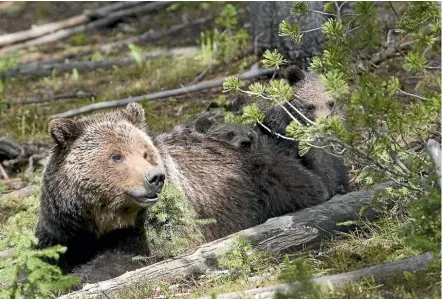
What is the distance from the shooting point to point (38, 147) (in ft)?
33.4

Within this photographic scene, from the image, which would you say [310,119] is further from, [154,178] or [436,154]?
[436,154]

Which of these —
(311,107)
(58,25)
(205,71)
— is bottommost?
(311,107)

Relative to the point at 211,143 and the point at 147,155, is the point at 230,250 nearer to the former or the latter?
the point at 147,155

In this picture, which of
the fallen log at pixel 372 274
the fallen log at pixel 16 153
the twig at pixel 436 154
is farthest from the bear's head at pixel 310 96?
the fallen log at pixel 16 153

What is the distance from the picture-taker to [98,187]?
21.2 ft

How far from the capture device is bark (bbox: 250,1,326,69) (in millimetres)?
9688

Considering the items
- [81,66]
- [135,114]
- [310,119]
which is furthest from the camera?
[81,66]

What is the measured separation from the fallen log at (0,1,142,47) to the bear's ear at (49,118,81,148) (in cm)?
826

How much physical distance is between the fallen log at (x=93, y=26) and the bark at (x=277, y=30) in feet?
14.6

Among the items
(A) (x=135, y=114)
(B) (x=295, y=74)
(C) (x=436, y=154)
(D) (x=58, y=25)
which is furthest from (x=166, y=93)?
(C) (x=436, y=154)

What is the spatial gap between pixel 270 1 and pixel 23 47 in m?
5.86

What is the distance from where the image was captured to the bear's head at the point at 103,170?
20.7ft

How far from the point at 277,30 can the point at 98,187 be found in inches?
174

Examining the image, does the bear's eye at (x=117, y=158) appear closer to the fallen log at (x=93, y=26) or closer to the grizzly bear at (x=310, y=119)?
the grizzly bear at (x=310, y=119)
